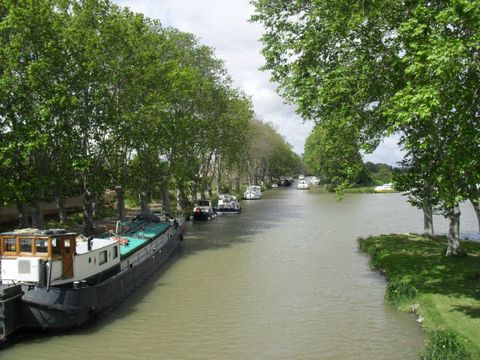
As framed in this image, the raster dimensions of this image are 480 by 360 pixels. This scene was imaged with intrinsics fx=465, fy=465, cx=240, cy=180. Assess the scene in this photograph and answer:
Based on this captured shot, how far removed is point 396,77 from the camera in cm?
2016

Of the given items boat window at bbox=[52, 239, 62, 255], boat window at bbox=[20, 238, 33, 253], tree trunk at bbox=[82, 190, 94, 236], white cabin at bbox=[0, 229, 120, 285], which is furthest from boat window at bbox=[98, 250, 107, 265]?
tree trunk at bbox=[82, 190, 94, 236]

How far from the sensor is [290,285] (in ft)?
90.0

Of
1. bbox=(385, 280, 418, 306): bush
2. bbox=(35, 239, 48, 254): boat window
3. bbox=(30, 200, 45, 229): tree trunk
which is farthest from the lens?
bbox=(30, 200, 45, 229): tree trunk

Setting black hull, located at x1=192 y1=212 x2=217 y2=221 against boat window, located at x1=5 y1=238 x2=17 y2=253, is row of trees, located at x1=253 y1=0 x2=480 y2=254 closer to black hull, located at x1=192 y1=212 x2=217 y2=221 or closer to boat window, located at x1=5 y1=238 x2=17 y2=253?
boat window, located at x1=5 y1=238 x2=17 y2=253

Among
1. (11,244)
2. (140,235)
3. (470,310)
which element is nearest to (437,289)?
(470,310)

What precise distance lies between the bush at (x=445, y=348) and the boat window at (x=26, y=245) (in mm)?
16350

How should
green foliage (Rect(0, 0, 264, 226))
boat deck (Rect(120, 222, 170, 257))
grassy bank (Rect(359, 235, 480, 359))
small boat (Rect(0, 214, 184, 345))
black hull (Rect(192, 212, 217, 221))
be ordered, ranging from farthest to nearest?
black hull (Rect(192, 212, 217, 221)), green foliage (Rect(0, 0, 264, 226)), boat deck (Rect(120, 222, 170, 257)), small boat (Rect(0, 214, 184, 345)), grassy bank (Rect(359, 235, 480, 359))

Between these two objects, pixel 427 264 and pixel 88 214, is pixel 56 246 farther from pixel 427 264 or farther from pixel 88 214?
pixel 427 264

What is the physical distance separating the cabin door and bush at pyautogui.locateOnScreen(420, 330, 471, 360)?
14831 millimetres

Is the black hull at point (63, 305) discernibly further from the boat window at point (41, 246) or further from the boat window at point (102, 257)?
the boat window at point (41, 246)

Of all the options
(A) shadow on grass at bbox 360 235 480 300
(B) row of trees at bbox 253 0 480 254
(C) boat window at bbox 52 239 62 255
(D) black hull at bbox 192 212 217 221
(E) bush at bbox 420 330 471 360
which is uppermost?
(B) row of trees at bbox 253 0 480 254

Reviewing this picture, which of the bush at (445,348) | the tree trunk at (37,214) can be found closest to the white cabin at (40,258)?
the tree trunk at (37,214)

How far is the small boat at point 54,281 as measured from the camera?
61.8 feet

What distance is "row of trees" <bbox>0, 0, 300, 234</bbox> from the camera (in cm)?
3091
